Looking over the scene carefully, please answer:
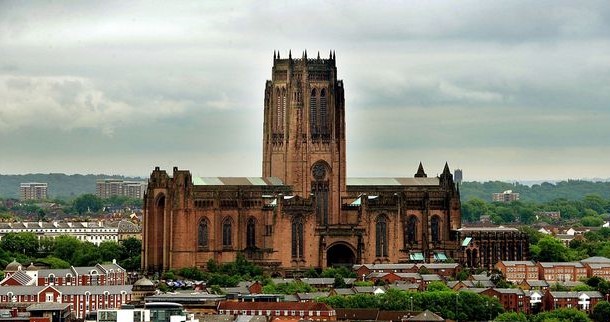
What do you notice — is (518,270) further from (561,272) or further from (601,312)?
(601,312)

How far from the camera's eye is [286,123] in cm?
17375

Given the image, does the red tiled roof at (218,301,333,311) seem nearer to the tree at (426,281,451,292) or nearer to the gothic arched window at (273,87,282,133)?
the tree at (426,281,451,292)

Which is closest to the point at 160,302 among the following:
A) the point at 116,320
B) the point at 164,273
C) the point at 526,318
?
the point at 116,320

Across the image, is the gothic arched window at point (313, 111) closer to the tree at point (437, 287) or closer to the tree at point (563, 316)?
the tree at point (437, 287)

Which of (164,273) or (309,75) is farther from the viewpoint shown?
(309,75)

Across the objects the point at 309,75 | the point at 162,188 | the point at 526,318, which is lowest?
the point at 526,318

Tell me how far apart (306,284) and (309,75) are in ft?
102

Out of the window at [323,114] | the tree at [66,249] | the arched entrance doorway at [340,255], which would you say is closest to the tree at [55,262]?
the tree at [66,249]

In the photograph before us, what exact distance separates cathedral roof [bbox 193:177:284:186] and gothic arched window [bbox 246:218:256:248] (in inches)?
165

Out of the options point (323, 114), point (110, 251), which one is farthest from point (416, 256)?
point (110, 251)

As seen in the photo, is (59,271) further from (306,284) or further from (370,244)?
(370,244)

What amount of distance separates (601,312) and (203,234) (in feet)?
146

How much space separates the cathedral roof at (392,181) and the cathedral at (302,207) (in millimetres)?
102

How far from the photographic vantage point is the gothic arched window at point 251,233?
16838 centimetres
